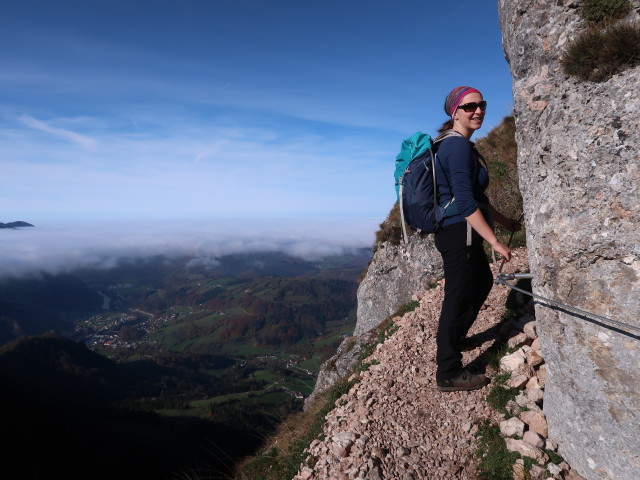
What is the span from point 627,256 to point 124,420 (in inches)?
4042

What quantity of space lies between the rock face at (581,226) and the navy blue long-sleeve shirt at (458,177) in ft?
1.68

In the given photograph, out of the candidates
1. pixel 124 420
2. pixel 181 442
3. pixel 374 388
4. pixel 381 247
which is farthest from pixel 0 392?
pixel 374 388

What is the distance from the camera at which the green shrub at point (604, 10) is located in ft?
9.49

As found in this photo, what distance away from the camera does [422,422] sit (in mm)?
4879

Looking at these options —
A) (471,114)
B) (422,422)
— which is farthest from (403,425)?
(471,114)

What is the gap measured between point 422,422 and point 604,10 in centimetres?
494

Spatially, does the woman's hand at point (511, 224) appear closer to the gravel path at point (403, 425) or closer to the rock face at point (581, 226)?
the rock face at point (581, 226)

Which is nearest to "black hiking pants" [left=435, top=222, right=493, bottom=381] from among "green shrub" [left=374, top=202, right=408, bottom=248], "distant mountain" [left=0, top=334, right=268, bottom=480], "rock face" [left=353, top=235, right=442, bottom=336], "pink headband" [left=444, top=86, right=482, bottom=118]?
"pink headband" [left=444, top=86, right=482, bottom=118]

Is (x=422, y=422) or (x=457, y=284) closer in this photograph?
(x=457, y=284)

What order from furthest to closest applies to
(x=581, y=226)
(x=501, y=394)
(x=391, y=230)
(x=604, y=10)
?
1. (x=391, y=230)
2. (x=501, y=394)
3. (x=581, y=226)
4. (x=604, y=10)

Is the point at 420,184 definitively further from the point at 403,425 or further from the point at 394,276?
the point at 394,276

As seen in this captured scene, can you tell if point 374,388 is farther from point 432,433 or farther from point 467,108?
point 467,108

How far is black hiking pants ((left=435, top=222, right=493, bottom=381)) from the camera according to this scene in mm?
4172

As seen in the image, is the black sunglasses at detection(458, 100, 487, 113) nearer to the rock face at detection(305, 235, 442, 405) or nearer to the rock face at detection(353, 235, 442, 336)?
the rock face at detection(305, 235, 442, 405)
